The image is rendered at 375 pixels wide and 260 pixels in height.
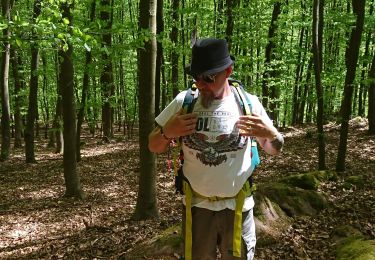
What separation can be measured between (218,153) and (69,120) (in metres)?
7.72

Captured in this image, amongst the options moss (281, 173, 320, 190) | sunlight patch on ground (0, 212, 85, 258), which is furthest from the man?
sunlight patch on ground (0, 212, 85, 258)

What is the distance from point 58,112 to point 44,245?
11.6m

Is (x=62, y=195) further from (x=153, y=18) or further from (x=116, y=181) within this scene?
(x=153, y=18)

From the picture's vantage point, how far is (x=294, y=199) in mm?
6645

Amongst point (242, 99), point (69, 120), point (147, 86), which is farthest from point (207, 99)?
point (69, 120)

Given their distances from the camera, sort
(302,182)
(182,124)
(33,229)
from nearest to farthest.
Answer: (182,124) → (302,182) → (33,229)

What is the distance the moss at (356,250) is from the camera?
13.9 feet

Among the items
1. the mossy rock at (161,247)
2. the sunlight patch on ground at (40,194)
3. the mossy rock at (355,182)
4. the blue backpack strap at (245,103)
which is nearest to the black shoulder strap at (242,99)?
the blue backpack strap at (245,103)

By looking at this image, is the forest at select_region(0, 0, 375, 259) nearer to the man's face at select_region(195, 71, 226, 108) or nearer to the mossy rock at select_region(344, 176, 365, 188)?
the mossy rock at select_region(344, 176, 365, 188)

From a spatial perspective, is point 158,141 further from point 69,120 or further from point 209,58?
point 69,120

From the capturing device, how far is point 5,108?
15547 mm

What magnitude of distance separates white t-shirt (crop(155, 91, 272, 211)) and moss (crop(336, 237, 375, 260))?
240 centimetres

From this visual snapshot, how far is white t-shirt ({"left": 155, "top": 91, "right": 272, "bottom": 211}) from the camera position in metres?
2.71

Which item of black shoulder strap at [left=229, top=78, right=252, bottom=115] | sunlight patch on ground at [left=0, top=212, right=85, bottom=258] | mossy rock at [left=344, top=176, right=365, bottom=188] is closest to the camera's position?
black shoulder strap at [left=229, top=78, right=252, bottom=115]
